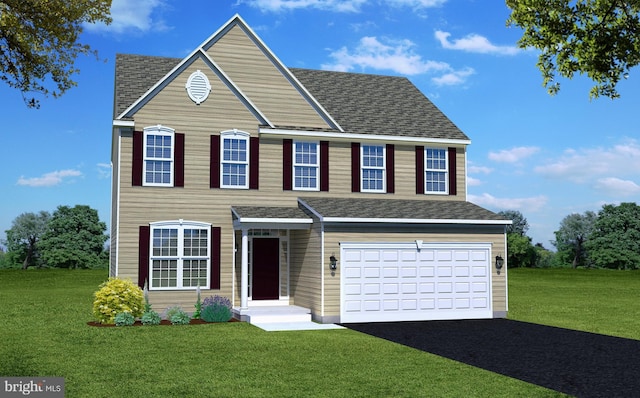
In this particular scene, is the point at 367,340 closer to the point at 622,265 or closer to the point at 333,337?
the point at 333,337

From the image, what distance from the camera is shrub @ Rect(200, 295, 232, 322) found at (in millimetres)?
20219

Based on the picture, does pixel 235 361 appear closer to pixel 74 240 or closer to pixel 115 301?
pixel 115 301

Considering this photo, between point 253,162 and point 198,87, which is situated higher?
point 198,87

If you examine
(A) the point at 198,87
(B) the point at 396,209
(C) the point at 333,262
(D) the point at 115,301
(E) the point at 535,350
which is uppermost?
(A) the point at 198,87

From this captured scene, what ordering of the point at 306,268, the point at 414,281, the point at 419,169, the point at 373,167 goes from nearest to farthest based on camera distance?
1. the point at 414,281
2. the point at 306,268
3. the point at 373,167
4. the point at 419,169

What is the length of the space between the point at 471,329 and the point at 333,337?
458 cm

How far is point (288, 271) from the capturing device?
2309 centimetres

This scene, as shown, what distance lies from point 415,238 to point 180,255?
771 centimetres

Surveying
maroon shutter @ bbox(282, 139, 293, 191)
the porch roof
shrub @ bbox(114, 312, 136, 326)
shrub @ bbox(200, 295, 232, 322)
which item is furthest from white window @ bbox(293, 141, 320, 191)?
shrub @ bbox(114, 312, 136, 326)

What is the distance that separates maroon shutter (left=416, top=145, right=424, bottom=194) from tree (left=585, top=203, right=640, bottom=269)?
176ft

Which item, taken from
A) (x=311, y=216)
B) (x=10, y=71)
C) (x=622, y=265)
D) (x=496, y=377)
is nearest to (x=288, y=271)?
(x=311, y=216)

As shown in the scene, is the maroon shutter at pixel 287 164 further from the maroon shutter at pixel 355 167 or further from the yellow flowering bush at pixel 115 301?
the yellow flowering bush at pixel 115 301

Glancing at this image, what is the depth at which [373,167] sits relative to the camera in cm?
2427

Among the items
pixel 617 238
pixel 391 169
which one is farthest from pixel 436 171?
pixel 617 238
